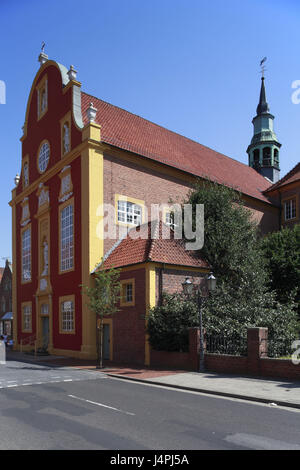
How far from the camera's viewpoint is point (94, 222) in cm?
2261

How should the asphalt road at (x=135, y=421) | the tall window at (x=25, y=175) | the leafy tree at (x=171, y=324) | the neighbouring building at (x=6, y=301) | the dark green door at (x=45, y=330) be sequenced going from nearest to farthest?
the asphalt road at (x=135, y=421) < the leafy tree at (x=171, y=324) < the dark green door at (x=45, y=330) < the tall window at (x=25, y=175) < the neighbouring building at (x=6, y=301)

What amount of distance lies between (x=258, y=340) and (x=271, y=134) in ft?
117

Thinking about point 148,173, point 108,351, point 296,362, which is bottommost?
point 108,351

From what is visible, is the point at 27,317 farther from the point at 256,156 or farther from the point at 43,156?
the point at 256,156

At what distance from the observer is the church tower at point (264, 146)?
45.0 m

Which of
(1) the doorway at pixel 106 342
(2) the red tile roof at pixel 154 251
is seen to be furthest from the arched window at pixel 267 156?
(1) the doorway at pixel 106 342

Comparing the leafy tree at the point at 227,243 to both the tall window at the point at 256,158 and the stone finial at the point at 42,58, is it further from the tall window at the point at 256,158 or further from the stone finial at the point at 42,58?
the tall window at the point at 256,158

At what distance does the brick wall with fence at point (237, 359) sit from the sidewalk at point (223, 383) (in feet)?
1.35

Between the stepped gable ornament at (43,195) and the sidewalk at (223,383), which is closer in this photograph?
the sidewalk at (223,383)

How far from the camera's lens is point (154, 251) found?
18.9 m

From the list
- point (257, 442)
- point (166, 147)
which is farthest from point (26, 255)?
point (257, 442)

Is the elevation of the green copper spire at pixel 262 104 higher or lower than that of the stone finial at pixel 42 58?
higher
